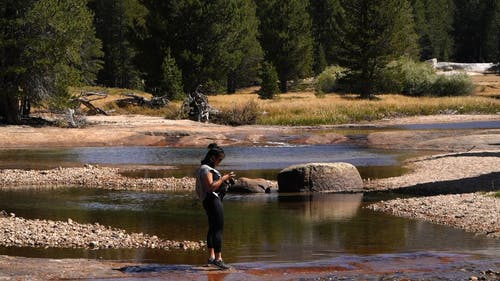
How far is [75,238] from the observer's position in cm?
1800

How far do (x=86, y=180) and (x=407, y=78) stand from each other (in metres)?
56.6

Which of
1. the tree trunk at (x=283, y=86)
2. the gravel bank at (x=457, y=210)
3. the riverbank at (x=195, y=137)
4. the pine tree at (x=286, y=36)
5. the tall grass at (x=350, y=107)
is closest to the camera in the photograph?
the gravel bank at (x=457, y=210)

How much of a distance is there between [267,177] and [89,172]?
7.29 m

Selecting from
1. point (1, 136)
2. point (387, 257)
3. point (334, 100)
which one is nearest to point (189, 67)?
point (334, 100)

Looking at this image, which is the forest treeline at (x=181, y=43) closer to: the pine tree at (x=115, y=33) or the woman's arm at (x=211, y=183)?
the pine tree at (x=115, y=33)

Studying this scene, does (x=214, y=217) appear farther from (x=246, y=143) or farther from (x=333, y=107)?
(x=333, y=107)

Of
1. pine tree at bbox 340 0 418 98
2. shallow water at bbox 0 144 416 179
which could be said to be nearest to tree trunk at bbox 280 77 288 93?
pine tree at bbox 340 0 418 98

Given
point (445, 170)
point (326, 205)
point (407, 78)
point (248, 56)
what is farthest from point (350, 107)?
point (326, 205)

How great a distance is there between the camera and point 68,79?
166ft

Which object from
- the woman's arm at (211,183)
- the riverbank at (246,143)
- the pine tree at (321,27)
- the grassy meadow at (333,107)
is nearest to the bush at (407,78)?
the grassy meadow at (333,107)

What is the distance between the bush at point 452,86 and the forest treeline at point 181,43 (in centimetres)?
516

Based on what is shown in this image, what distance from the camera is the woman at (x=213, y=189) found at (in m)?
14.0

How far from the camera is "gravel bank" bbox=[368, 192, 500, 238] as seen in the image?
19.7 m

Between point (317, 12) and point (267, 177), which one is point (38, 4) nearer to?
point (267, 177)
